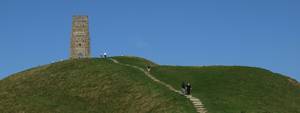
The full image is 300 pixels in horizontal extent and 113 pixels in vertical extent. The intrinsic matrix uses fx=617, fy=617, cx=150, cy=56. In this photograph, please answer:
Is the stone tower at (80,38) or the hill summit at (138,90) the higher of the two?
the stone tower at (80,38)

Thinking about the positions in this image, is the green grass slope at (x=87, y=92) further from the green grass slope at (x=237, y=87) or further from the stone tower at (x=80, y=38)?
the stone tower at (x=80, y=38)

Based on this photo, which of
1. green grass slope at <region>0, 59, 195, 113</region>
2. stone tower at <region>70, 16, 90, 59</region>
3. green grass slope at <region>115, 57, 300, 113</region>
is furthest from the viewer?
stone tower at <region>70, 16, 90, 59</region>

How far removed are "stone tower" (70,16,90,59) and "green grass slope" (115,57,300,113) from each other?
31.8 m

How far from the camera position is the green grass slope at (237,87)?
72688mm

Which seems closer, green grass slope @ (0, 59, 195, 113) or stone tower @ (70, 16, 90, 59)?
green grass slope @ (0, 59, 195, 113)

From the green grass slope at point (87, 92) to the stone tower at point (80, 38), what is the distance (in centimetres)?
1881

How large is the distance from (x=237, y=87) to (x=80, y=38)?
171 ft

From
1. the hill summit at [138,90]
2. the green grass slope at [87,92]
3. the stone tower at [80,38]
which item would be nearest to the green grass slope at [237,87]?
the hill summit at [138,90]

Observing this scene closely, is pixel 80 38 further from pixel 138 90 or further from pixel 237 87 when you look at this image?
pixel 237 87

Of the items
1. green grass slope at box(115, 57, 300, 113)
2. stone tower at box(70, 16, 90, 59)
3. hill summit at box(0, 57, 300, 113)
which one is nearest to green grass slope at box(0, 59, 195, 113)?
hill summit at box(0, 57, 300, 113)

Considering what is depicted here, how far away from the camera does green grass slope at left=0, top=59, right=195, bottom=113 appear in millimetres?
77625

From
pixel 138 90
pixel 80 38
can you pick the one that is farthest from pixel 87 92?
pixel 80 38

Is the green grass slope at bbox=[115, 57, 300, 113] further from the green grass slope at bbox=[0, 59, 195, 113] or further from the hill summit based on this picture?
the green grass slope at bbox=[0, 59, 195, 113]

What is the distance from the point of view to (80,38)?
12950 cm
